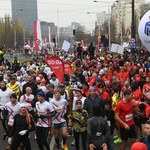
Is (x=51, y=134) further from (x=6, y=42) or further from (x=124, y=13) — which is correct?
(x=124, y=13)

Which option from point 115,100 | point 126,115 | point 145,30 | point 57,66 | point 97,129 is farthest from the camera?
point 57,66

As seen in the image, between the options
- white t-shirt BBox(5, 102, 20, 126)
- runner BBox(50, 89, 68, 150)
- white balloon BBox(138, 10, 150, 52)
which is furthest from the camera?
white balloon BBox(138, 10, 150, 52)

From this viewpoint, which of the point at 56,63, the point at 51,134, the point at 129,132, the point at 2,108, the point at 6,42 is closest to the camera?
the point at 129,132

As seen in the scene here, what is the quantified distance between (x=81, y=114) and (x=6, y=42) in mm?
90902

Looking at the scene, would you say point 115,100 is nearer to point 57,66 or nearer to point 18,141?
point 18,141

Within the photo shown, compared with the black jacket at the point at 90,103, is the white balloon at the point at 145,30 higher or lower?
higher

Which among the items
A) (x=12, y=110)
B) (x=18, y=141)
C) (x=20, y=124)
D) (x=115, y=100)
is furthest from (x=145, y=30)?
(x=18, y=141)

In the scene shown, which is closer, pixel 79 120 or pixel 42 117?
pixel 79 120

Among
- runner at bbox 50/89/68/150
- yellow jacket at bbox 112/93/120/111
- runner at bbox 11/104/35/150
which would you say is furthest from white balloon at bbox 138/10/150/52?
runner at bbox 11/104/35/150

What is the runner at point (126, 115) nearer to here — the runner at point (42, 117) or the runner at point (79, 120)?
the runner at point (79, 120)

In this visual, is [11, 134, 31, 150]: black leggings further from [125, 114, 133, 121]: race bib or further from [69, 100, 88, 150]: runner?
[125, 114, 133, 121]: race bib

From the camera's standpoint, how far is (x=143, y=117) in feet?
30.1

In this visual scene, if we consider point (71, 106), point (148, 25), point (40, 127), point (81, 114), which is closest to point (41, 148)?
point (40, 127)

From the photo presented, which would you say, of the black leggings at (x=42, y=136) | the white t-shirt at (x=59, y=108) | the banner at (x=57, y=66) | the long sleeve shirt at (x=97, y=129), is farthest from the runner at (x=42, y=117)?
the banner at (x=57, y=66)
